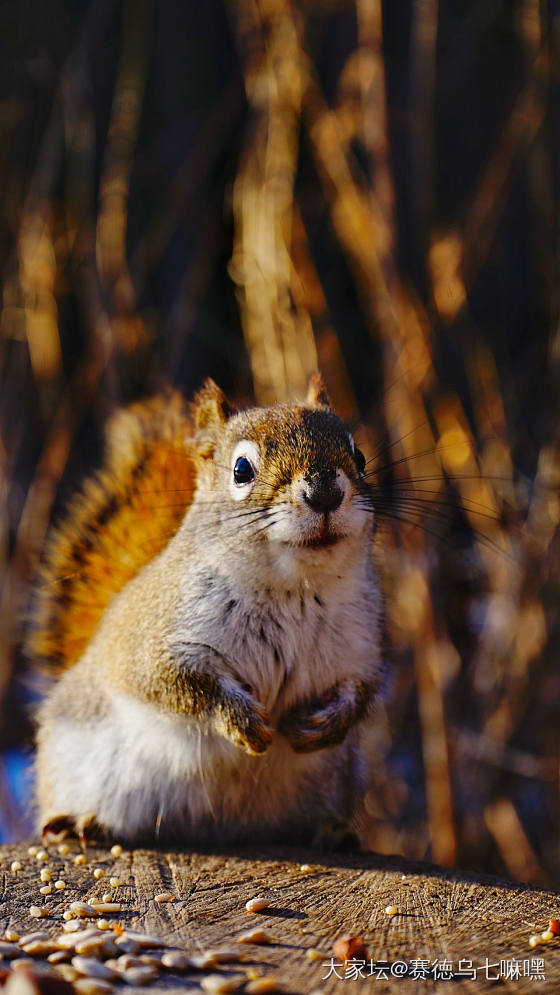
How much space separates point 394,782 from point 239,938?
2.17 meters

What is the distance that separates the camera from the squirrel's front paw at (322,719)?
1.54m

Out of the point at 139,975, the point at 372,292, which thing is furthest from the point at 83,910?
the point at 372,292

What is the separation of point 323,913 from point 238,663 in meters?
0.42

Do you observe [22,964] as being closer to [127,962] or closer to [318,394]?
[127,962]

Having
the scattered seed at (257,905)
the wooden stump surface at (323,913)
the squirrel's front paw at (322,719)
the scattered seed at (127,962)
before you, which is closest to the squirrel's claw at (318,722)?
the squirrel's front paw at (322,719)

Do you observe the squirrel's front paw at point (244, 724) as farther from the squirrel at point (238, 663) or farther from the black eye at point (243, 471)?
the black eye at point (243, 471)

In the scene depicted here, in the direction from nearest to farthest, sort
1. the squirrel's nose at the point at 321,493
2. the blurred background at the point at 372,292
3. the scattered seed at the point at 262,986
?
the scattered seed at the point at 262,986
the squirrel's nose at the point at 321,493
the blurred background at the point at 372,292

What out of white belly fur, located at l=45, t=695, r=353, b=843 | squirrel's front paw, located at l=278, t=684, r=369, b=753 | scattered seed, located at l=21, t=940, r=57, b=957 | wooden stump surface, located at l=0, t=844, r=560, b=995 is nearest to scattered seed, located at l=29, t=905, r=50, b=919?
wooden stump surface, located at l=0, t=844, r=560, b=995

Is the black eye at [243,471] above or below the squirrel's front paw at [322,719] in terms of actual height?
above

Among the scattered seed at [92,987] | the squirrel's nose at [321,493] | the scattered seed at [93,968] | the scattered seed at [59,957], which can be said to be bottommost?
the scattered seed at [59,957]

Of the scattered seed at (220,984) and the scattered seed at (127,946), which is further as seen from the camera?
the scattered seed at (127,946)

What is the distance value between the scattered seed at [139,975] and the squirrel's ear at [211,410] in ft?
3.19

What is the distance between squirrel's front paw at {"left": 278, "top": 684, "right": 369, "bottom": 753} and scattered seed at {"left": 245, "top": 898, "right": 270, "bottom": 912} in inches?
11.4

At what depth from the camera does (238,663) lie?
1.56 metres
